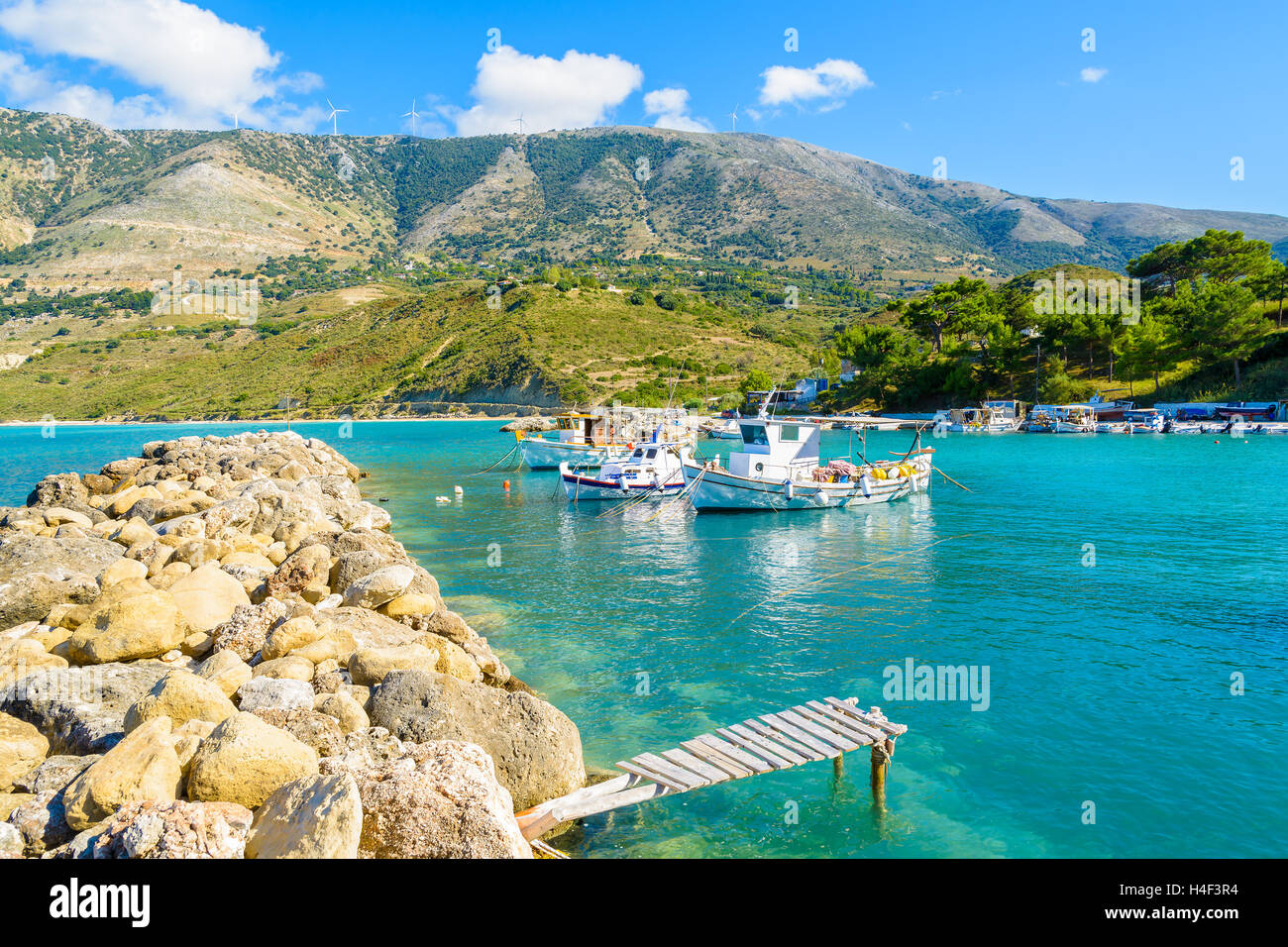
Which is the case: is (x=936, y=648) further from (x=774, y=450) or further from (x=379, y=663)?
(x=774, y=450)

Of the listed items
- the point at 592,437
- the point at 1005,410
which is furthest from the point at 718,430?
the point at 1005,410

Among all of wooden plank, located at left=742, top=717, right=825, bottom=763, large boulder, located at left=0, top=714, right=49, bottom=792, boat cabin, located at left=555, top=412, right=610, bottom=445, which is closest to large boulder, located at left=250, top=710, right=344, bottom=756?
large boulder, located at left=0, top=714, right=49, bottom=792

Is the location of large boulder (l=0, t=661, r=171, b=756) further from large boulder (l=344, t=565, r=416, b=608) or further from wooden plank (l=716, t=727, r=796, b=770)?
wooden plank (l=716, t=727, r=796, b=770)

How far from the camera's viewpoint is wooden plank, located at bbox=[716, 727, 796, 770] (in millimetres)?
8297

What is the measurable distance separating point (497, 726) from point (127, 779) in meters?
3.55

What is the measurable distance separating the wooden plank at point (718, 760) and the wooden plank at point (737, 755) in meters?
0.05

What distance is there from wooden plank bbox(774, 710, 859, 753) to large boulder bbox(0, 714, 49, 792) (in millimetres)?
8156

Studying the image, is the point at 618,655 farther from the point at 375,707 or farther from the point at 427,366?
the point at 427,366

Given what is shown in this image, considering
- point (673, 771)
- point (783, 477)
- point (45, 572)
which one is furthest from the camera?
point (783, 477)

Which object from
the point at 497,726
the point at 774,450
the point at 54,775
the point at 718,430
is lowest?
the point at 497,726

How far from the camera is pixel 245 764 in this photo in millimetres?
6426

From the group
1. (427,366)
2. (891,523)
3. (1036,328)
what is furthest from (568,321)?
(891,523)

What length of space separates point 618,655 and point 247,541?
8.78 m

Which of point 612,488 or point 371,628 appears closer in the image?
point 371,628
